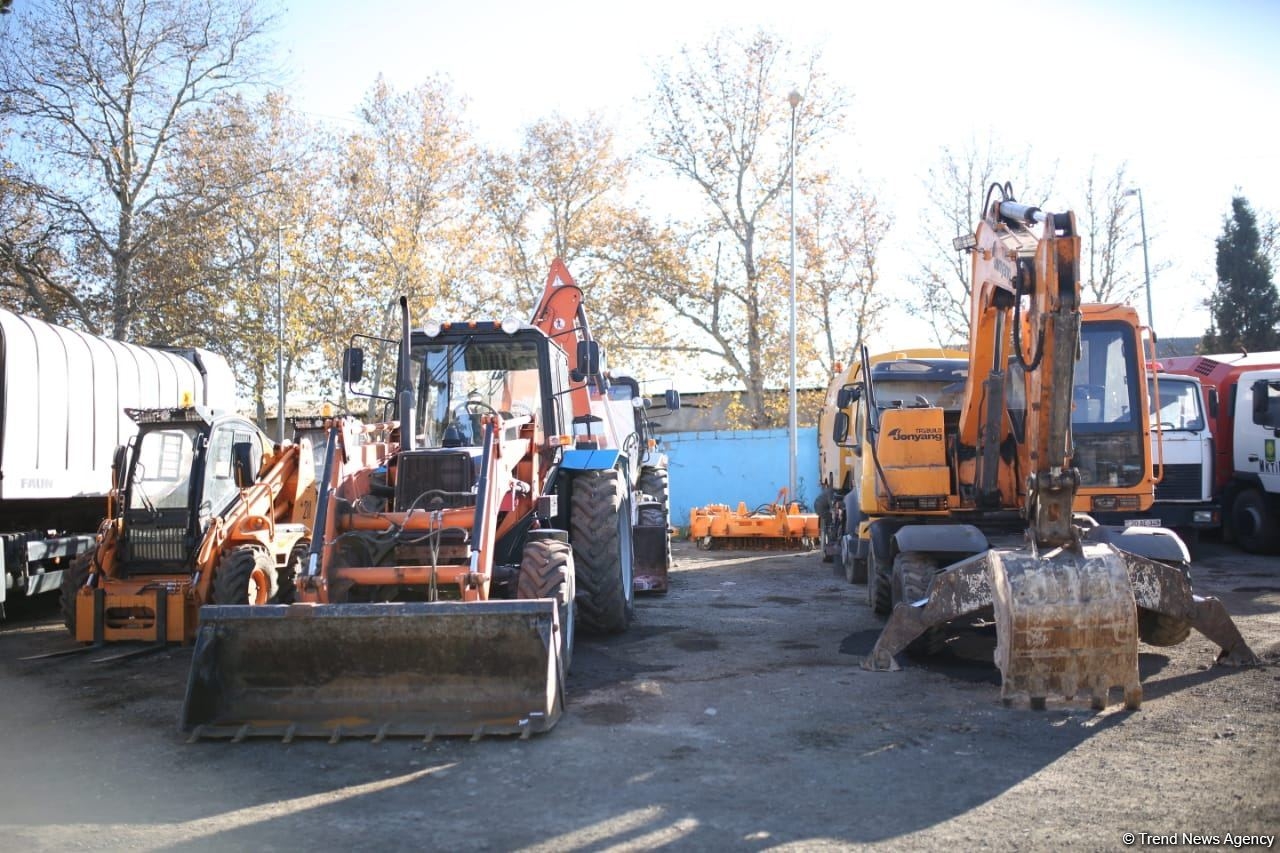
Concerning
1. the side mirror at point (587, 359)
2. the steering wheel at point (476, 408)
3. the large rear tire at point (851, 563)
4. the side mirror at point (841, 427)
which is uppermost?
the side mirror at point (587, 359)

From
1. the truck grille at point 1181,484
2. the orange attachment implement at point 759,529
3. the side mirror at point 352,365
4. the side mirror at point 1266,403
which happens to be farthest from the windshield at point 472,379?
the side mirror at point 1266,403

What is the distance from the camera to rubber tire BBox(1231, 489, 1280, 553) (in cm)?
1471

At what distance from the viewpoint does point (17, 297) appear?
2353 cm

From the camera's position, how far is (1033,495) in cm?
606

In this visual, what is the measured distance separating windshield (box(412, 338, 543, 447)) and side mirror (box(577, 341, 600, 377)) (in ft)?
1.94

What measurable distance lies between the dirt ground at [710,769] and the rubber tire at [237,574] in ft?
3.41

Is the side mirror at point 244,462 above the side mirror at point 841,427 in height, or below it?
below

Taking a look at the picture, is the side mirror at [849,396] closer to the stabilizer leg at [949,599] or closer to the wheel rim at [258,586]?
the stabilizer leg at [949,599]

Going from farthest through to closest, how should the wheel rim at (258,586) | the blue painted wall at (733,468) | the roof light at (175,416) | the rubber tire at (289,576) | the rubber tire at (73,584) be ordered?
1. the blue painted wall at (733,468)
2. the rubber tire at (289,576)
3. the roof light at (175,416)
4. the rubber tire at (73,584)
5. the wheel rim at (258,586)

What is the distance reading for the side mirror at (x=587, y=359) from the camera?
340 inches

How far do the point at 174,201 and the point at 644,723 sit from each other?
22244mm

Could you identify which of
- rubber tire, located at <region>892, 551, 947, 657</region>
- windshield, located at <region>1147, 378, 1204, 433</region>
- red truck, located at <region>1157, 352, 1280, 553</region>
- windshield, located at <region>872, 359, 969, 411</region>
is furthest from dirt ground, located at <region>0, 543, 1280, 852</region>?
red truck, located at <region>1157, 352, 1280, 553</region>

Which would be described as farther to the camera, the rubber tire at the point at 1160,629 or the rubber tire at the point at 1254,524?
the rubber tire at the point at 1254,524

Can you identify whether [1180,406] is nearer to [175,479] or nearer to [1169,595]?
[1169,595]
